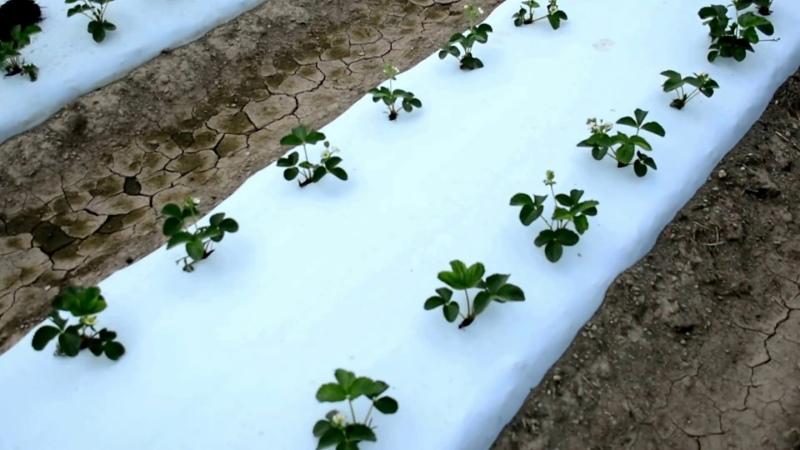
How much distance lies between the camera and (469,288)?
2.46m

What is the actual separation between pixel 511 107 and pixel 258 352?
1.77m

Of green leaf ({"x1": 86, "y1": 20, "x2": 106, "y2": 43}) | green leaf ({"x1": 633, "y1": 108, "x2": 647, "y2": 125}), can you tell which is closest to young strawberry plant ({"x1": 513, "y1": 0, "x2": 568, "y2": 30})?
green leaf ({"x1": 633, "y1": 108, "x2": 647, "y2": 125})

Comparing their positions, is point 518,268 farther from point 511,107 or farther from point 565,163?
point 511,107

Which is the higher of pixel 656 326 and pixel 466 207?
pixel 466 207

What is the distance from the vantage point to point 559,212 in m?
2.65

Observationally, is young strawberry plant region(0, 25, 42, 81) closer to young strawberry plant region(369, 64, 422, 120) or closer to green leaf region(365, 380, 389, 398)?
young strawberry plant region(369, 64, 422, 120)

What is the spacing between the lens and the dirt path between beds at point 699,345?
236 cm

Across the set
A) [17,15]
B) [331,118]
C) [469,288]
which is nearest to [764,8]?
[331,118]

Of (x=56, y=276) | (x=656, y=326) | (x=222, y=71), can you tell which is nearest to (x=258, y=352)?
(x=56, y=276)

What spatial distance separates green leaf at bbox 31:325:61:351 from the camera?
2295 mm

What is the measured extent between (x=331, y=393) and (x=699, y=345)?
4.84 ft

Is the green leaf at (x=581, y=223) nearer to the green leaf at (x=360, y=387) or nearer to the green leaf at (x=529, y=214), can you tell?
the green leaf at (x=529, y=214)

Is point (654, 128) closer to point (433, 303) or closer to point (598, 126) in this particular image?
point (598, 126)

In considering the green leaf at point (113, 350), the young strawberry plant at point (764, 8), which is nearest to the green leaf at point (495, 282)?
the green leaf at point (113, 350)
